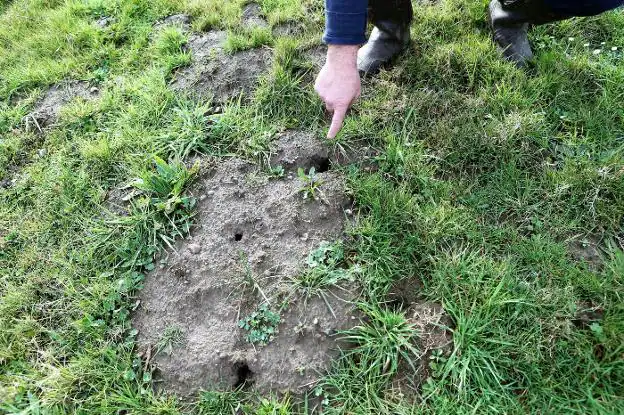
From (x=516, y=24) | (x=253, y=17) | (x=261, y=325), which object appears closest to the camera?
(x=261, y=325)

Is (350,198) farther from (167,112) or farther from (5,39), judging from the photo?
(5,39)

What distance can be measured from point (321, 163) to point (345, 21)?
772 mm

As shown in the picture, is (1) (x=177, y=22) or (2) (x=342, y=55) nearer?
(2) (x=342, y=55)

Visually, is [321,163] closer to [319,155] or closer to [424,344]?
[319,155]

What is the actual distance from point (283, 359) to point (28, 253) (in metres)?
1.47

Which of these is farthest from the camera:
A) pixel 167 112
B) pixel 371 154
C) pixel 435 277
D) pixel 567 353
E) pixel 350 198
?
pixel 167 112

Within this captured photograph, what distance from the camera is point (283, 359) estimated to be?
1.84 m

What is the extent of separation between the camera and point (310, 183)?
2260 millimetres

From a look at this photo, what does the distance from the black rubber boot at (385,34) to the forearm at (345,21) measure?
84 cm

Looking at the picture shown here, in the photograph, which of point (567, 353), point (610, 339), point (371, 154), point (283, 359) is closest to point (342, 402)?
point (283, 359)

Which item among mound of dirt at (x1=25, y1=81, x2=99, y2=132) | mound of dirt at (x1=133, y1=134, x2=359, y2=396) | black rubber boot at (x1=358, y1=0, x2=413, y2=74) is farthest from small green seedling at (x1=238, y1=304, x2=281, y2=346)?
mound of dirt at (x1=25, y1=81, x2=99, y2=132)

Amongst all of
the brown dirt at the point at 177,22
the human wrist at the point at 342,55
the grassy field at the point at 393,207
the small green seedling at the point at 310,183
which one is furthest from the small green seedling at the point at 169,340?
the brown dirt at the point at 177,22

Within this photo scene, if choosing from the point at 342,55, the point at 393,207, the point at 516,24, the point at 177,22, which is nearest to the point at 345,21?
the point at 342,55

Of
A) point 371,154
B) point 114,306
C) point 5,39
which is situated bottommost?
point 114,306
